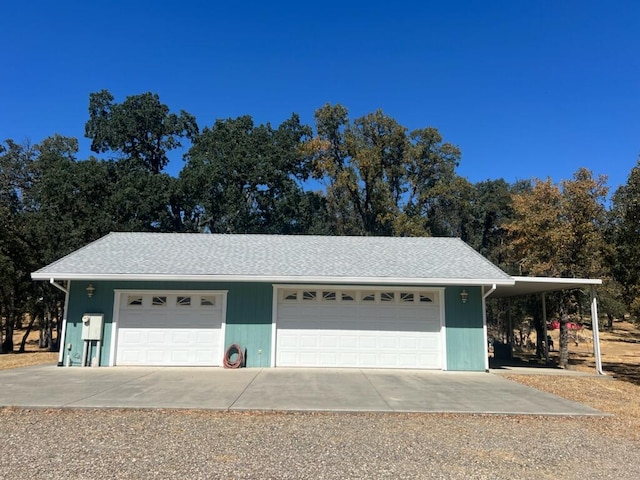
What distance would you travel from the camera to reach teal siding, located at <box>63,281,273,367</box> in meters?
12.0

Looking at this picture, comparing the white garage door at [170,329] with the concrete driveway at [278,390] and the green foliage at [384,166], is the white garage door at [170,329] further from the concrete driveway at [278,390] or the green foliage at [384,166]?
the green foliage at [384,166]

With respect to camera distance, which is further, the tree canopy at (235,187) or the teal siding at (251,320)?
the tree canopy at (235,187)

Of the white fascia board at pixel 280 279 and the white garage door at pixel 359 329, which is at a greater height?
the white fascia board at pixel 280 279

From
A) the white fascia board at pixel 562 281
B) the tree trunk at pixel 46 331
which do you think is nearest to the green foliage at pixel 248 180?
the tree trunk at pixel 46 331

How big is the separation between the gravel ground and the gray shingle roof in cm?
526

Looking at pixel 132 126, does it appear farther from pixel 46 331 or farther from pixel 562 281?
pixel 562 281

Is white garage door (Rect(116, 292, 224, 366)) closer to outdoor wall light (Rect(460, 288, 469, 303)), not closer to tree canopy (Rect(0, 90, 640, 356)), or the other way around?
outdoor wall light (Rect(460, 288, 469, 303))

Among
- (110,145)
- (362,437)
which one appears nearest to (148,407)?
(362,437)

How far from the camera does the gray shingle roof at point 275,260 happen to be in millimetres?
11898

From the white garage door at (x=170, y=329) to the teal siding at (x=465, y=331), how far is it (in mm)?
6121

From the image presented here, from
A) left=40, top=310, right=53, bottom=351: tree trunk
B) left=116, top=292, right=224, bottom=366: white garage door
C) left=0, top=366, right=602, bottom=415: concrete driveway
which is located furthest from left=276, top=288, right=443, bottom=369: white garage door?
left=40, top=310, right=53, bottom=351: tree trunk

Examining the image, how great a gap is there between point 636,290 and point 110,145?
94.3 ft

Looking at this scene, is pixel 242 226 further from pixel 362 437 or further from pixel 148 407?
pixel 362 437

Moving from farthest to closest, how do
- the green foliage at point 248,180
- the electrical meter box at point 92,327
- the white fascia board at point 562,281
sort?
the green foliage at point 248,180 < the electrical meter box at point 92,327 < the white fascia board at point 562,281
